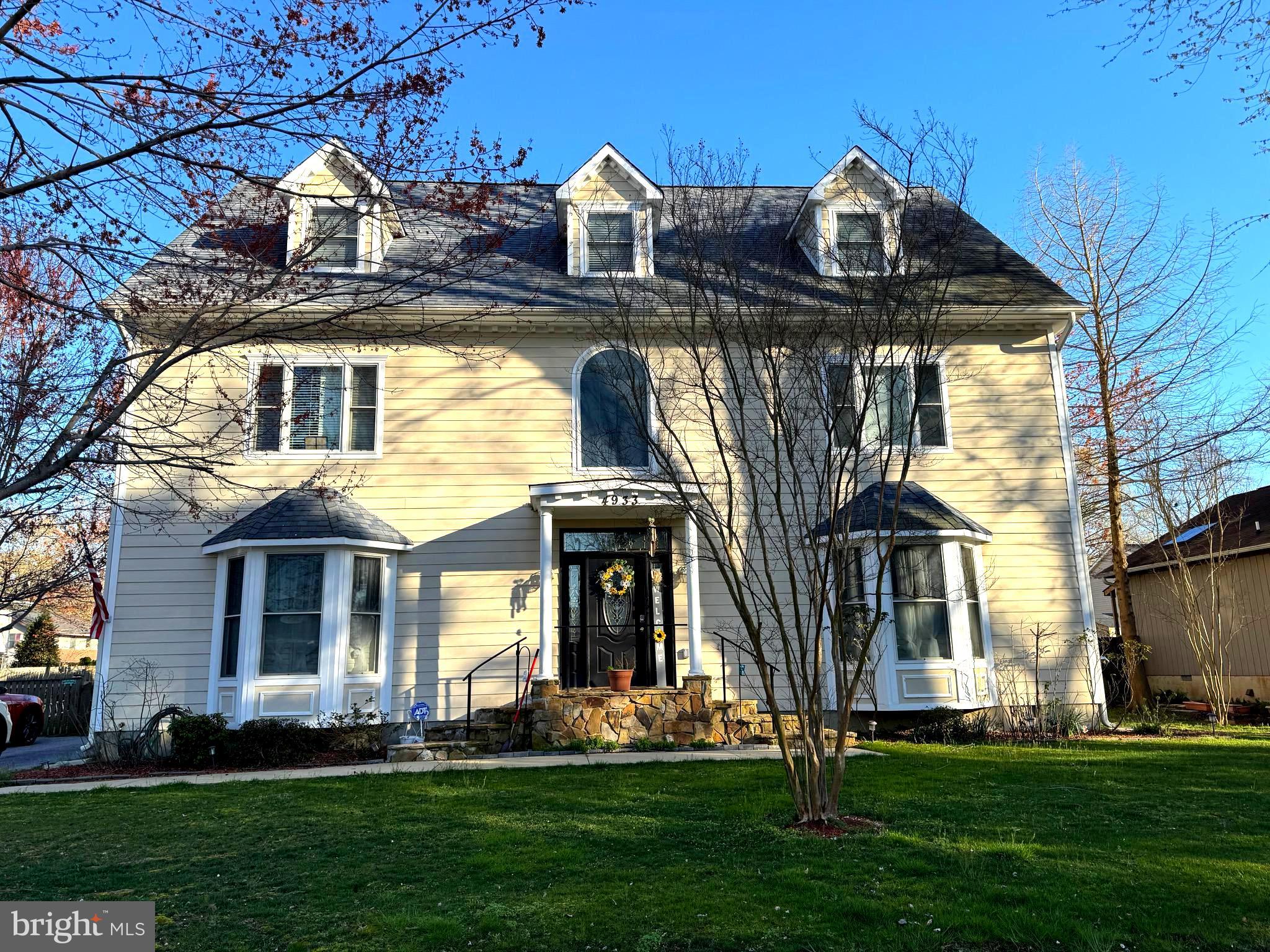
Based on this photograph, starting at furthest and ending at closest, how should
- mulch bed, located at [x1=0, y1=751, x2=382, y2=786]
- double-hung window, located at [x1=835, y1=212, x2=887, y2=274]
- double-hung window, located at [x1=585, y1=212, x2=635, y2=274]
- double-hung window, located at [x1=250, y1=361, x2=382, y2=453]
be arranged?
1. double-hung window, located at [x1=585, y1=212, x2=635, y2=274]
2. double-hung window, located at [x1=250, y1=361, x2=382, y2=453]
3. mulch bed, located at [x1=0, y1=751, x2=382, y2=786]
4. double-hung window, located at [x1=835, y1=212, x2=887, y2=274]

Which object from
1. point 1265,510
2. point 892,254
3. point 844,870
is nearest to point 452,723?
point 844,870

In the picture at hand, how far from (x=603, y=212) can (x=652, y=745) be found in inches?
305

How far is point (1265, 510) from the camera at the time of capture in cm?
1677

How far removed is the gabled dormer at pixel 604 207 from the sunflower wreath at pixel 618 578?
14.2 ft

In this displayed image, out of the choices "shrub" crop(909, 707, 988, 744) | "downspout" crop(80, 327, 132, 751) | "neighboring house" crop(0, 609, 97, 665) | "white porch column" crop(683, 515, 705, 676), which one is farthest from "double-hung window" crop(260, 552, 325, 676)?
"neighboring house" crop(0, 609, 97, 665)

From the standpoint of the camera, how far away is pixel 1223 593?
16.1m

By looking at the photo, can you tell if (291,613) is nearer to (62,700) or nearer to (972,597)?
(972,597)

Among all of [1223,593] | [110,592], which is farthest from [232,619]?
[1223,593]

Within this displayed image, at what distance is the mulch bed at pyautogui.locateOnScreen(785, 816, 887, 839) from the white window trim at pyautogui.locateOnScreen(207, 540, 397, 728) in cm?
688

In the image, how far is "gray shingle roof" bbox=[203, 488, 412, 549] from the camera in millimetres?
11102

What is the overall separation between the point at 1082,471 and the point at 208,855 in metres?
17.4

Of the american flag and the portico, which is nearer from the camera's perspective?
the american flag

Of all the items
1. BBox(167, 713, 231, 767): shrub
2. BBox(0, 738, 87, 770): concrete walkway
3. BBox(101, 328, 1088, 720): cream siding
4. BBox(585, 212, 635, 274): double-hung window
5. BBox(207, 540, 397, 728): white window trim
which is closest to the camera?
BBox(167, 713, 231, 767): shrub

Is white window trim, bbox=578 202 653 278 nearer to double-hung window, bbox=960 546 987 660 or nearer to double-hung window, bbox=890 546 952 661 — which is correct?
double-hung window, bbox=890 546 952 661
